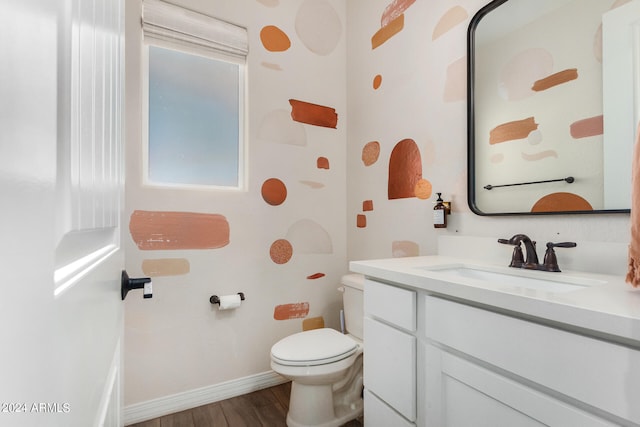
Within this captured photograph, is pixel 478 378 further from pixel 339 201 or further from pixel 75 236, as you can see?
pixel 339 201

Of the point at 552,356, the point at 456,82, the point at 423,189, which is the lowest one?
the point at 552,356

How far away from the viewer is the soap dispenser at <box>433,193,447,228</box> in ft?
5.01

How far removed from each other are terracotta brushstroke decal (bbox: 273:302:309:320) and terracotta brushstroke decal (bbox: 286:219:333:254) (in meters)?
0.38

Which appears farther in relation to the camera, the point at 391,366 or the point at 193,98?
the point at 193,98

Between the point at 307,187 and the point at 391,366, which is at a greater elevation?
the point at 307,187

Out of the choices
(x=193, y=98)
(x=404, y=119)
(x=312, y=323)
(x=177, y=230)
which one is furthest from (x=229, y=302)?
(x=404, y=119)

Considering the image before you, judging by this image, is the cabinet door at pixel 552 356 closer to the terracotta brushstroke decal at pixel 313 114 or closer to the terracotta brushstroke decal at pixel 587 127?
the terracotta brushstroke decal at pixel 587 127

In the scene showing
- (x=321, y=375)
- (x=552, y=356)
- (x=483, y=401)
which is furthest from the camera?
(x=321, y=375)

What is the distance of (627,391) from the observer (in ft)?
1.81

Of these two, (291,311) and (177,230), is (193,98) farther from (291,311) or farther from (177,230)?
(291,311)

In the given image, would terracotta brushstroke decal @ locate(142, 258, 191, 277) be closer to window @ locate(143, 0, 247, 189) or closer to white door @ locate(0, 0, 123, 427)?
window @ locate(143, 0, 247, 189)

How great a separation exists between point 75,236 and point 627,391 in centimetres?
90

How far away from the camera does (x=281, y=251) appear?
6.82 ft

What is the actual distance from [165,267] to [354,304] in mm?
1149
